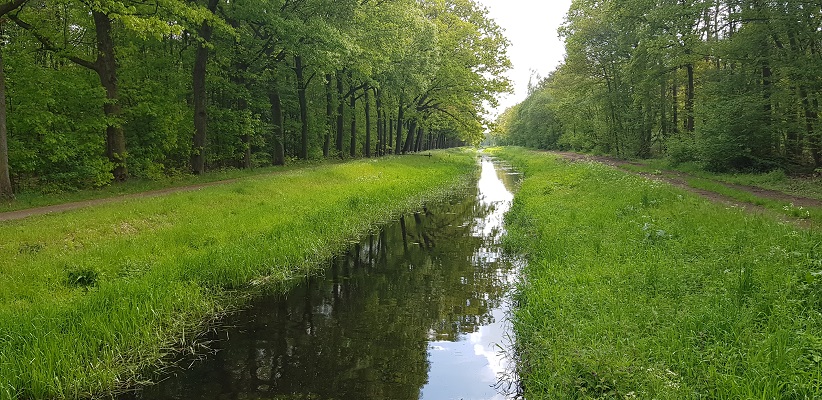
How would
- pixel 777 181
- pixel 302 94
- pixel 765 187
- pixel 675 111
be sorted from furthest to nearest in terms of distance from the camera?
pixel 675 111 → pixel 302 94 → pixel 777 181 → pixel 765 187

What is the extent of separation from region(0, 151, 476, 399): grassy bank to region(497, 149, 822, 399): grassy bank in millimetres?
5368

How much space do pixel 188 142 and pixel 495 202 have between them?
51.9 feet

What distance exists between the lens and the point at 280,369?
568 centimetres

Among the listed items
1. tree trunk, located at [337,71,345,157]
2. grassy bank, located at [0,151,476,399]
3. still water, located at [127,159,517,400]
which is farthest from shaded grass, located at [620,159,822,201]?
tree trunk, located at [337,71,345,157]

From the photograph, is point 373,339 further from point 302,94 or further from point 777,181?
point 302,94

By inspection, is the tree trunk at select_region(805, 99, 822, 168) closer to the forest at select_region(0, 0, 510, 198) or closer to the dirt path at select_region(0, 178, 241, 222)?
the forest at select_region(0, 0, 510, 198)

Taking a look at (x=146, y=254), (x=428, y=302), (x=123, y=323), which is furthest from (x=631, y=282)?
(x=146, y=254)

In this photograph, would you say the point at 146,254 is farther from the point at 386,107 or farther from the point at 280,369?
the point at 386,107

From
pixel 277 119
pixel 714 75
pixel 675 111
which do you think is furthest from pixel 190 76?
pixel 675 111

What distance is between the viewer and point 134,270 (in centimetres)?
780

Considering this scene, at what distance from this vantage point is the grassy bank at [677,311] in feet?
14.2

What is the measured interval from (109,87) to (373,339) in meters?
16.0

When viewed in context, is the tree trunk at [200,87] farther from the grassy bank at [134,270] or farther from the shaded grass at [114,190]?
the grassy bank at [134,270]

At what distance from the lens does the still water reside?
17.6 ft
